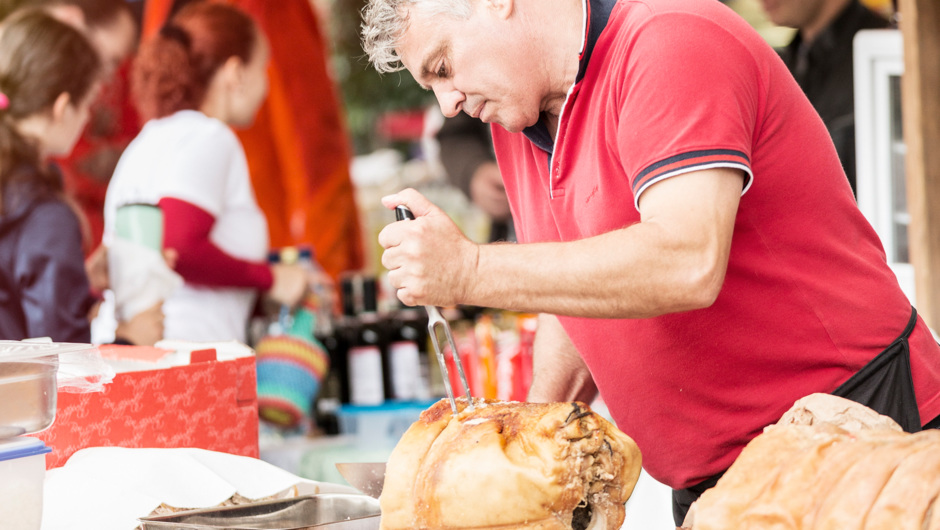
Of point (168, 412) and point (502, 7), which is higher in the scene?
point (502, 7)

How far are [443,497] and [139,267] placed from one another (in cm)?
246

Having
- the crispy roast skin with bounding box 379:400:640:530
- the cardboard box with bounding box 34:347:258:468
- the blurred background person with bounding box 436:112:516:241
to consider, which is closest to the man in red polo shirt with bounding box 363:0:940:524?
the crispy roast skin with bounding box 379:400:640:530

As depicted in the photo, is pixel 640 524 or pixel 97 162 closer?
pixel 640 524

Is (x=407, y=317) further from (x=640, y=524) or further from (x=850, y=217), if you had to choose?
(x=850, y=217)

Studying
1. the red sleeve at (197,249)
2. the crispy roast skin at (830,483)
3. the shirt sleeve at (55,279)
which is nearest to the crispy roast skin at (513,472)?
the crispy roast skin at (830,483)

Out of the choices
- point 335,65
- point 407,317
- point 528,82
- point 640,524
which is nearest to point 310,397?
point 407,317

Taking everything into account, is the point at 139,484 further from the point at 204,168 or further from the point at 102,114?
the point at 102,114

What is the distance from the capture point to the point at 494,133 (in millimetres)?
1853

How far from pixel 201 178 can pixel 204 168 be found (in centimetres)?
6

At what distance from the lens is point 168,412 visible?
62.2 inches

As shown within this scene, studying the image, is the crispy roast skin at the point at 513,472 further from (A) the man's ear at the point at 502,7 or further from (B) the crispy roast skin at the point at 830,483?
(A) the man's ear at the point at 502,7

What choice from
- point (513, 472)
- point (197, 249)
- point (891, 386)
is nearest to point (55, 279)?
point (197, 249)

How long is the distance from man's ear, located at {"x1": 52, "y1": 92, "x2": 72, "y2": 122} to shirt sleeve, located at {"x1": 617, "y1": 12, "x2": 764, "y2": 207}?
2.84m

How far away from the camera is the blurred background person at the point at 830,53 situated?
340 cm
